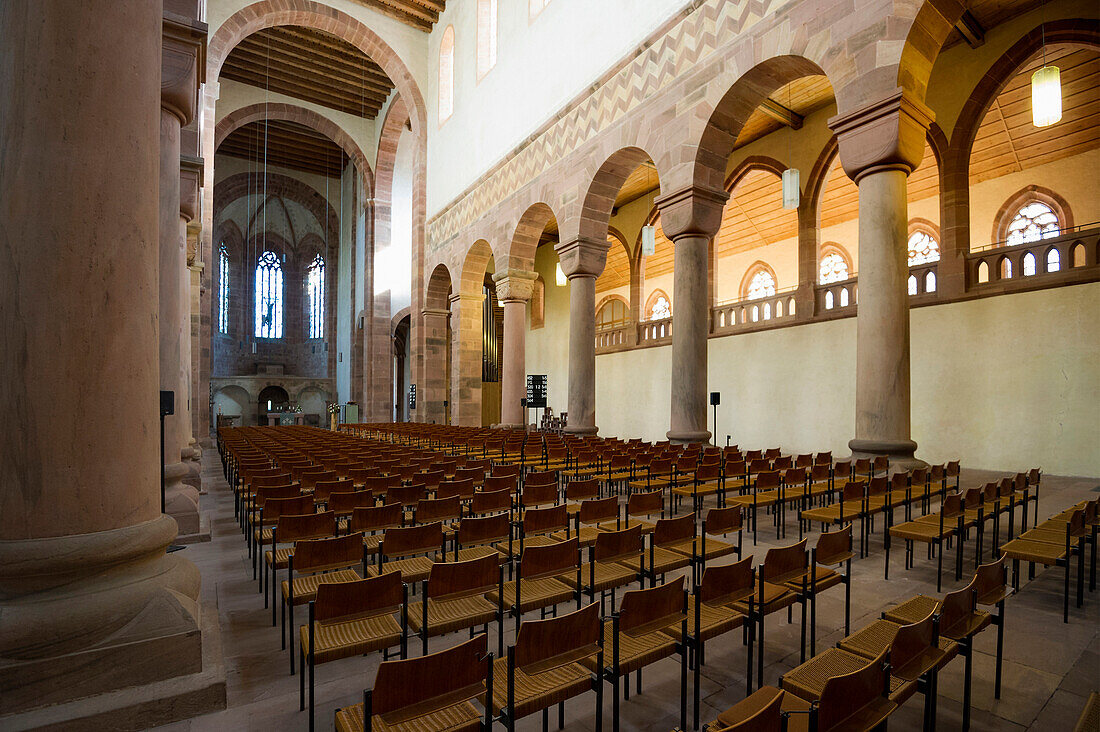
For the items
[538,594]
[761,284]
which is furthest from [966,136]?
[538,594]

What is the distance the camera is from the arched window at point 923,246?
14664mm

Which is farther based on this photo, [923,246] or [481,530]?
[923,246]

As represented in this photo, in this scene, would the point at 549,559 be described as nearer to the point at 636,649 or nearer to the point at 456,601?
the point at 456,601

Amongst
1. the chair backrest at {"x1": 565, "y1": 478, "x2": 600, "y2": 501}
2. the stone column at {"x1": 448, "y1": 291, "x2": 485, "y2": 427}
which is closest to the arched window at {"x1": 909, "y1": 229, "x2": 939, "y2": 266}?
the stone column at {"x1": 448, "y1": 291, "x2": 485, "y2": 427}

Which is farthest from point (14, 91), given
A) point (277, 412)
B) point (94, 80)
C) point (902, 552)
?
point (277, 412)

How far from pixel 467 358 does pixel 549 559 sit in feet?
47.5

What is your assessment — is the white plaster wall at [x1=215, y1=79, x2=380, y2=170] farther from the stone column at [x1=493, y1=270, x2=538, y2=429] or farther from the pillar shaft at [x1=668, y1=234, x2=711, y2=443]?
the pillar shaft at [x1=668, y1=234, x2=711, y2=443]

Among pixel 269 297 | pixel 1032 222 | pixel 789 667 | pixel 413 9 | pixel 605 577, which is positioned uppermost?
pixel 413 9

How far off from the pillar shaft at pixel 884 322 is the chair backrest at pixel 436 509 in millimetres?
4763

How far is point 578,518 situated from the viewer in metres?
4.05

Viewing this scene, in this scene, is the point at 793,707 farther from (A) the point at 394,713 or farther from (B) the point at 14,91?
(B) the point at 14,91

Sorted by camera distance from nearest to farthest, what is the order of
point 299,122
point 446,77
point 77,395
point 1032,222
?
point 77,395, point 1032,222, point 446,77, point 299,122

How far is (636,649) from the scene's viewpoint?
2336mm

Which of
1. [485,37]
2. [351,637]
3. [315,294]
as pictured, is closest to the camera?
[351,637]
